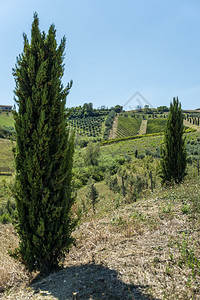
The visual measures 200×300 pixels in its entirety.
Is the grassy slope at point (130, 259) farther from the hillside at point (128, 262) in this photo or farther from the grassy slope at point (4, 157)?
the grassy slope at point (4, 157)

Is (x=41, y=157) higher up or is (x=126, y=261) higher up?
(x=41, y=157)

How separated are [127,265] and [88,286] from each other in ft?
2.47

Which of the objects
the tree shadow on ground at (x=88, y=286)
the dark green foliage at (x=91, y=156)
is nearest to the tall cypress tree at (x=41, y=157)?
the tree shadow on ground at (x=88, y=286)

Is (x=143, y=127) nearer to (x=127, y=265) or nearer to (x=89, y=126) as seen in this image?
(x=89, y=126)

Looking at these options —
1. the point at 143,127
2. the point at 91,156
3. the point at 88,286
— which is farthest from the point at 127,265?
the point at 143,127

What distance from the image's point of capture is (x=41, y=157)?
3.91 meters

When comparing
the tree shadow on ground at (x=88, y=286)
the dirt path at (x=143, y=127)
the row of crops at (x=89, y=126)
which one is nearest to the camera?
the tree shadow on ground at (x=88, y=286)

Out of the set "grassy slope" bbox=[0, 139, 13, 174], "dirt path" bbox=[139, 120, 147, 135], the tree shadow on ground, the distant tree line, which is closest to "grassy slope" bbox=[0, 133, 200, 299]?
the tree shadow on ground

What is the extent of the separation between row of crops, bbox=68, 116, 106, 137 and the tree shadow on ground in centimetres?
8138

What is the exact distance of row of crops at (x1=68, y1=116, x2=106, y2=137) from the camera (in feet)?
289

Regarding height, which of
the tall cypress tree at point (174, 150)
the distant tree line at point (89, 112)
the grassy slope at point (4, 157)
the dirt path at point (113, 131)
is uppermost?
the distant tree line at point (89, 112)

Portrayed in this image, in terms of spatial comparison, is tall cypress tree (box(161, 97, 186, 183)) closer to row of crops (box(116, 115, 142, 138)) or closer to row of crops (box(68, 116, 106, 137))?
row of crops (box(116, 115, 142, 138))

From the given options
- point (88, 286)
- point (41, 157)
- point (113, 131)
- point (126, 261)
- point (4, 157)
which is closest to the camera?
point (88, 286)

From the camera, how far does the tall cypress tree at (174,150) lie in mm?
11273
